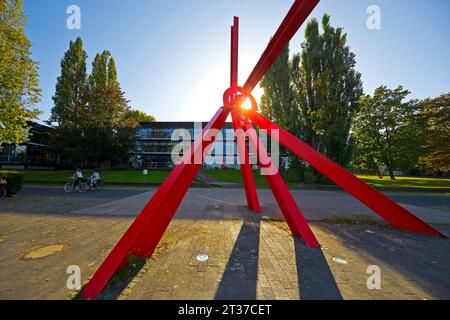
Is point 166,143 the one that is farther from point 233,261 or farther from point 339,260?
point 339,260

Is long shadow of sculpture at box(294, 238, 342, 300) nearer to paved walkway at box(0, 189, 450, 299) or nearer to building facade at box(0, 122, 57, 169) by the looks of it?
paved walkway at box(0, 189, 450, 299)

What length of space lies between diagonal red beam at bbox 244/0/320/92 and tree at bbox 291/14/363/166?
604 inches

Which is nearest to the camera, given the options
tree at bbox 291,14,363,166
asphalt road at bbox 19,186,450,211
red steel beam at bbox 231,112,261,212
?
red steel beam at bbox 231,112,261,212

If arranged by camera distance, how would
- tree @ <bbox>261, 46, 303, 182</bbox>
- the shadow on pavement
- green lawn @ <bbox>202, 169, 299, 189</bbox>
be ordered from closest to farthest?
the shadow on pavement, green lawn @ <bbox>202, 169, 299, 189</bbox>, tree @ <bbox>261, 46, 303, 182</bbox>

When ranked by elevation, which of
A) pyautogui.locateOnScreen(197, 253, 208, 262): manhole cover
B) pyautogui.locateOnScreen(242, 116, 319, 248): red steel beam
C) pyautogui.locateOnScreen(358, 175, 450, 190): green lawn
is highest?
pyautogui.locateOnScreen(242, 116, 319, 248): red steel beam

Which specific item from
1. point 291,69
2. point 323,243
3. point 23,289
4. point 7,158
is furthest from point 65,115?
point 323,243

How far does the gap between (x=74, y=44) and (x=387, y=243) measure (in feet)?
154

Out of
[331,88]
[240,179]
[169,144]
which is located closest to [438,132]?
[331,88]

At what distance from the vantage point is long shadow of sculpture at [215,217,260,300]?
2.71 meters

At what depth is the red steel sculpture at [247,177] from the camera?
323 cm

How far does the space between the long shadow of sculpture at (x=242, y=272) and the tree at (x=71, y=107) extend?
30185 mm

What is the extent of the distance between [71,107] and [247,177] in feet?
119

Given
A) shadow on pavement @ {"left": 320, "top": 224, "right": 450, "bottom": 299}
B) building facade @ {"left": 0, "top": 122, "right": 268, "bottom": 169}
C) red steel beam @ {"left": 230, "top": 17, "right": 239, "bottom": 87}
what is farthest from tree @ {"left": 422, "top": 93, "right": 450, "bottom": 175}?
building facade @ {"left": 0, "top": 122, "right": 268, "bottom": 169}

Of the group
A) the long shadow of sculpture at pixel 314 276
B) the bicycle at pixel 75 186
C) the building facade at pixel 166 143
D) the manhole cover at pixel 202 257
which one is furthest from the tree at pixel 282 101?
the building facade at pixel 166 143
